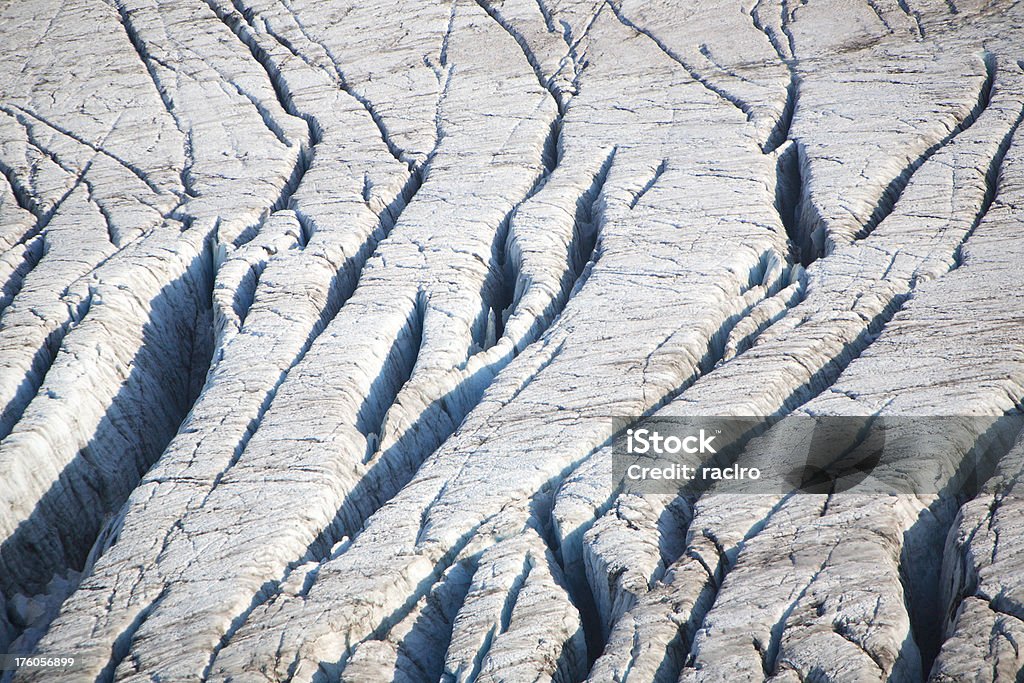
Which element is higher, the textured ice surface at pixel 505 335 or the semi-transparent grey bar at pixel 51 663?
the textured ice surface at pixel 505 335

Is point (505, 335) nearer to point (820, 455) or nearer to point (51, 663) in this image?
point (820, 455)

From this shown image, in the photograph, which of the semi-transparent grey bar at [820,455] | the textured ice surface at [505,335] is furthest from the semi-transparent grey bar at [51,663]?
the semi-transparent grey bar at [820,455]

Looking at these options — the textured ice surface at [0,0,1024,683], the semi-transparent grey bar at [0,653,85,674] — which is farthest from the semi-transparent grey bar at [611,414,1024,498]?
the semi-transparent grey bar at [0,653,85,674]

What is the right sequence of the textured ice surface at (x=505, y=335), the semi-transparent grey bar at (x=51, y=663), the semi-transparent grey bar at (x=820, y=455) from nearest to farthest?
the textured ice surface at (x=505, y=335), the semi-transparent grey bar at (x=820, y=455), the semi-transparent grey bar at (x=51, y=663)

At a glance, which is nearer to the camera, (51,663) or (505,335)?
(51,663)

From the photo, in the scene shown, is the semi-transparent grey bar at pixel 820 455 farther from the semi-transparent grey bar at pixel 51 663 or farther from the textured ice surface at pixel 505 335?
the semi-transparent grey bar at pixel 51 663

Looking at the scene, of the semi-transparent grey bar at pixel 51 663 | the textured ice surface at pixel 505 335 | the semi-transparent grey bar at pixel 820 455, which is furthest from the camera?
the semi-transparent grey bar at pixel 51 663

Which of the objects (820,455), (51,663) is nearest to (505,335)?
(820,455)

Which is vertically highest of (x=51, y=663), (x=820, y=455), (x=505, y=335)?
(x=505, y=335)

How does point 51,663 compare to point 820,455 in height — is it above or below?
below
